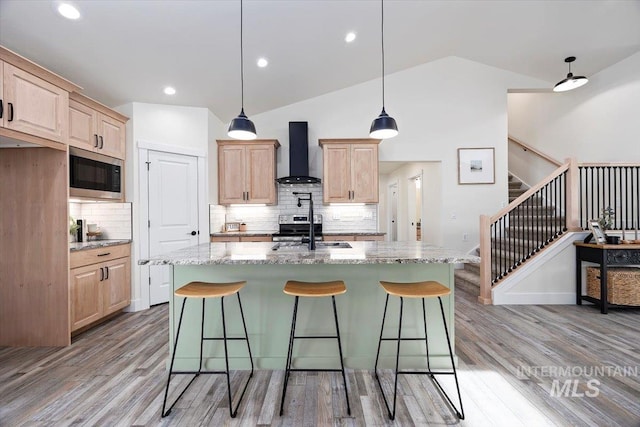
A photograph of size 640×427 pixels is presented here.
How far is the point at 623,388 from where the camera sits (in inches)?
79.1

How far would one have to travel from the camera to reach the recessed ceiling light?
7.88 ft

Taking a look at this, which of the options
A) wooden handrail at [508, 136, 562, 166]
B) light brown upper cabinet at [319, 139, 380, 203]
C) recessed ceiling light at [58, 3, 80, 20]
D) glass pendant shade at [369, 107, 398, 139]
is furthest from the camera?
wooden handrail at [508, 136, 562, 166]

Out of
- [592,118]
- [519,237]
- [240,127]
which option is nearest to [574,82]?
[592,118]

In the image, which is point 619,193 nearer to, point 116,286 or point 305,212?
point 305,212

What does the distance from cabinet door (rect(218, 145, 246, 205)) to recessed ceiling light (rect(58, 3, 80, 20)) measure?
91.5 inches

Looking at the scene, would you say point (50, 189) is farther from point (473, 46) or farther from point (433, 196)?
point (473, 46)

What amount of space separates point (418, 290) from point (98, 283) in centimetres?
332

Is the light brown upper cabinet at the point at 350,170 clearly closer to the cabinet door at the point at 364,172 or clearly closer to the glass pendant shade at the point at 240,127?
the cabinet door at the point at 364,172

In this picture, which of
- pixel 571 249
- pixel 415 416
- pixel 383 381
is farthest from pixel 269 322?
pixel 571 249

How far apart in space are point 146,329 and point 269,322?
1771mm

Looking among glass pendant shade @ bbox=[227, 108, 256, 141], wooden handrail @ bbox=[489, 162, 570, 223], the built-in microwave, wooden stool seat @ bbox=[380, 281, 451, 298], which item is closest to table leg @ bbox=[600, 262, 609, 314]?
wooden handrail @ bbox=[489, 162, 570, 223]

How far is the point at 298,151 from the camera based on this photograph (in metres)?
4.79

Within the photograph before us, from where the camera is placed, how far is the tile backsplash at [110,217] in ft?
12.1

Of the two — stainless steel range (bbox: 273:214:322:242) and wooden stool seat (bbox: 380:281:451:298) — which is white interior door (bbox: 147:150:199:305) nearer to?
stainless steel range (bbox: 273:214:322:242)
